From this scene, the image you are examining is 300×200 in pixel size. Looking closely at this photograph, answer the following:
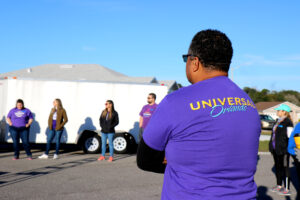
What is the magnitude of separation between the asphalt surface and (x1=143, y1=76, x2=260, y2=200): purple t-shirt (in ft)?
15.0

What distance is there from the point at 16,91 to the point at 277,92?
304ft

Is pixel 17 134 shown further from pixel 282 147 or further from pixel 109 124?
pixel 282 147

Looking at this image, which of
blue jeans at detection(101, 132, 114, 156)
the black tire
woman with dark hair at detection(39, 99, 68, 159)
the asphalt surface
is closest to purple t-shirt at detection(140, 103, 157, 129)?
blue jeans at detection(101, 132, 114, 156)

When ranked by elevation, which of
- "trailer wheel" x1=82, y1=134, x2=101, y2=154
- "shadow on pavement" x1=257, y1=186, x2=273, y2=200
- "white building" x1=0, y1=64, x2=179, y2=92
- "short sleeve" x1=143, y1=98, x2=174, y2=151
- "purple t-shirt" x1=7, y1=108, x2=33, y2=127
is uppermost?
"white building" x1=0, y1=64, x2=179, y2=92

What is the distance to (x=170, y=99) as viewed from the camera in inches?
64.7

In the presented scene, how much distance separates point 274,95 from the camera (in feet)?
290

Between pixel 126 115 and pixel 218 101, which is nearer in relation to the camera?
pixel 218 101

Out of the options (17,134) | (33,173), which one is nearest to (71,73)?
(17,134)

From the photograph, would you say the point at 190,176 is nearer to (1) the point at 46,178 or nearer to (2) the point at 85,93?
(1) the point at 46,178

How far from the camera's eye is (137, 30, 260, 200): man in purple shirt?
1.61 m

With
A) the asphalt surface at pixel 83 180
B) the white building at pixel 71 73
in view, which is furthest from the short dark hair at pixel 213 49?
the white building at pixel 71 73

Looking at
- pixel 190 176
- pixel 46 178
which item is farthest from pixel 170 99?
pixel 46 178

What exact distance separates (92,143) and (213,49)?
11.3 m

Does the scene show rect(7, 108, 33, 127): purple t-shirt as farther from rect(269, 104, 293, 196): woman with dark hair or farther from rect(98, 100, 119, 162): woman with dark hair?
rect(269, 104, 293, 196): woman with dark hair
